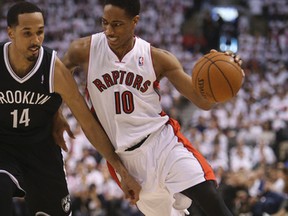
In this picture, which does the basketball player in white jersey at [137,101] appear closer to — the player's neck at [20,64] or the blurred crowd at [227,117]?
the player's neck at [20,64]

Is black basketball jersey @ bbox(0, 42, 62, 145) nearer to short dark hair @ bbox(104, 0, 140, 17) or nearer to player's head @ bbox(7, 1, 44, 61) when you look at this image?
player's head @ bbox(7, 1, 44, 61)

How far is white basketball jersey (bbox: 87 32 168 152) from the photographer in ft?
17.0

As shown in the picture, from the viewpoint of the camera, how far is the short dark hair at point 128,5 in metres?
5.12

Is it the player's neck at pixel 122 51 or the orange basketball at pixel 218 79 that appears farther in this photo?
the player's neck at pixel 122 51

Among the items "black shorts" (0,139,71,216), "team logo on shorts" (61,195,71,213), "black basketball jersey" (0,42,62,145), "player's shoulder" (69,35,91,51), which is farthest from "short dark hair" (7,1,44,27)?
"team logo on shorts" (61,195,71,213)

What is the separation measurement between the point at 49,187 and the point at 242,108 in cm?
1130

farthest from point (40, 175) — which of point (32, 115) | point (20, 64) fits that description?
point (20, 64)

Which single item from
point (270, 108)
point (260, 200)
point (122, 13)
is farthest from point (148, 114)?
point (270, 108)

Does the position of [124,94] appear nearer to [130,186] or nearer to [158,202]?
[130,186]

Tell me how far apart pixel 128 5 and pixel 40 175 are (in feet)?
4.75

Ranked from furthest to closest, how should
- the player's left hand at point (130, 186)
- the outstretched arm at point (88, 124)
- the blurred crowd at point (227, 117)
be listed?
the blurred crowd at point (227, 117)
the player's left hand at point (130, 186)
the outstretched arm at point (88, 124)

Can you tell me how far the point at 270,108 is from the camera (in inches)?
615

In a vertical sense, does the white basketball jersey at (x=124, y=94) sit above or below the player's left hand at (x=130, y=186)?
above

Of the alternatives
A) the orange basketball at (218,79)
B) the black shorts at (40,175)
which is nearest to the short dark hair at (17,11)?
the black shorts at (40,175)
